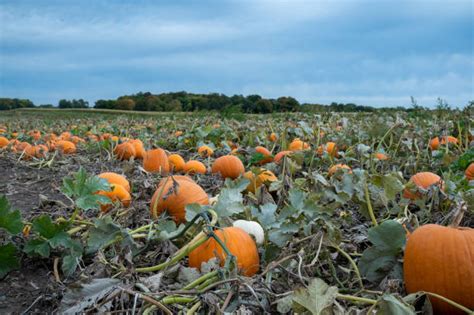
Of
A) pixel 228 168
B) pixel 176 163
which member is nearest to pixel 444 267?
pixel 228 168

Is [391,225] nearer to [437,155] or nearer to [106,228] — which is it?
[106,228]

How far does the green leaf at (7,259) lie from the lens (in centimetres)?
239

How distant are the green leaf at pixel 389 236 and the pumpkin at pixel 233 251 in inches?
20.4

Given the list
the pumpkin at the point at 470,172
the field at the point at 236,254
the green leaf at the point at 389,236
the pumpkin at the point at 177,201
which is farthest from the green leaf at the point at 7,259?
the pumpkin at the point at 470,172

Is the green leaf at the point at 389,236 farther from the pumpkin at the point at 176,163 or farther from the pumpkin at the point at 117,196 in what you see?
the pumpkin at the point at 176,163

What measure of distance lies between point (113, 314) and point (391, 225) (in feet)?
3.87

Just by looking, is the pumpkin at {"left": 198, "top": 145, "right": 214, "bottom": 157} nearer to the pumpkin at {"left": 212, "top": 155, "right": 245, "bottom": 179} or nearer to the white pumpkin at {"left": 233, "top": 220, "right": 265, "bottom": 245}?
the pumpkin at {"left": 212, "top": 155, "right": 245, "bottom": 179}

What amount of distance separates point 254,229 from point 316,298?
2.77 feet

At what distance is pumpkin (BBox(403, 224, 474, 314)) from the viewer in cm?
197

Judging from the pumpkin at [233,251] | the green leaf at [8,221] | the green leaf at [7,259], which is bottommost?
the green leaf at [7,259]

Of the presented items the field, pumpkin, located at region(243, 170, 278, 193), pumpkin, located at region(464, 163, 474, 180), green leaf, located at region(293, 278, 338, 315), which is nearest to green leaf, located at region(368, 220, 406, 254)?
the field

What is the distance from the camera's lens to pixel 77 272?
93.8 inches

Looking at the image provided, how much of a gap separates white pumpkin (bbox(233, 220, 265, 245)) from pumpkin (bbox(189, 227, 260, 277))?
140 mm

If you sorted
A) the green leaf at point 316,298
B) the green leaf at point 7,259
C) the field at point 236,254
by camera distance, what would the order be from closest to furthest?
1. the green leaf at point 316,298
2. the field at point 236,254
3. the green leaf at point 7,259
